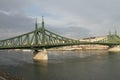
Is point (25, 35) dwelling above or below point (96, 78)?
above

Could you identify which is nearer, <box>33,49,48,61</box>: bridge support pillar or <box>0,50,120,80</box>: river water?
<box>0,50,120,80</box>: river water

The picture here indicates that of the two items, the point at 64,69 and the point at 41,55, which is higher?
the point at 41,55

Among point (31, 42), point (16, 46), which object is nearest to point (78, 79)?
point (16, 46)

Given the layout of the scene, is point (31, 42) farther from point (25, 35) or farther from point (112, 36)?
point (112, 36)

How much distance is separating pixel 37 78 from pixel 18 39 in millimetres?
54526

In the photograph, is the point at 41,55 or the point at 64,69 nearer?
the point at 64,69

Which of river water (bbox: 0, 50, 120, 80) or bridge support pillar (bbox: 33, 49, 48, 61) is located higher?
bridge support pillar (bbox: 33, 49, 48, 61)

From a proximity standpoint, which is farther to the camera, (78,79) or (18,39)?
(18,39)

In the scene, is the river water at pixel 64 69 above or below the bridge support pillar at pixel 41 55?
below

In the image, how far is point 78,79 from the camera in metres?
45.0

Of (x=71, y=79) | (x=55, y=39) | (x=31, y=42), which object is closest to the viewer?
(x=71, y=79)

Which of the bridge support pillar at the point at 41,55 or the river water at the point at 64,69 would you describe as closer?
the river water at the point at 64,69

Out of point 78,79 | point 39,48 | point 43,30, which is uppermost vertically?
point 43,30

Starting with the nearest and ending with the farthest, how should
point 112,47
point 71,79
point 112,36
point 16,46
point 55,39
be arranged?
1. point 71,79
2. point 16,46
3. point 55,39
4. point 112,47
5. point 112,36
